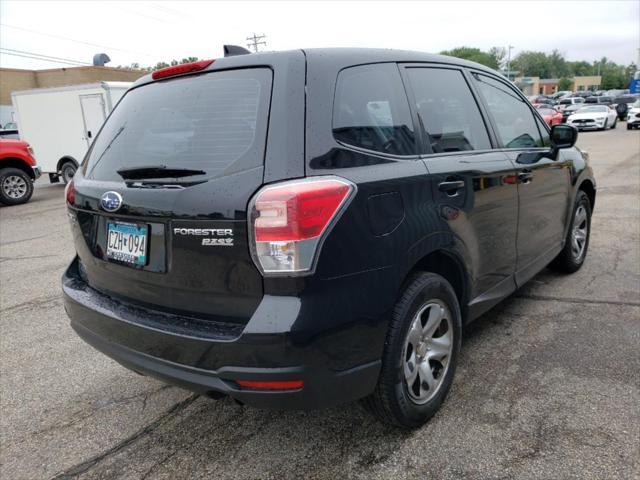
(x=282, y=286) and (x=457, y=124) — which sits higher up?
(x=457, y=124)

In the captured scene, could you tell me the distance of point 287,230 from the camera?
1945 millimetres

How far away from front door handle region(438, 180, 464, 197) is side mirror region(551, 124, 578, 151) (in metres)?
1.70

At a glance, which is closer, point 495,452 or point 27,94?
point 495,452

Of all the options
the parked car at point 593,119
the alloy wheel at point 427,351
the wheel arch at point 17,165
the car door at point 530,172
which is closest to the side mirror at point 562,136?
the car door at point 530,172

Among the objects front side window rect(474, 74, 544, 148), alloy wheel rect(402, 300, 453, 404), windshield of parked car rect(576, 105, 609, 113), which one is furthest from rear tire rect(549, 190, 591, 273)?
windshield of parked car rect(576, 105, 609, 113)

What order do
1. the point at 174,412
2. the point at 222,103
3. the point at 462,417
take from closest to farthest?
the point at 222,103
the point at 462,417
the point at 174,412

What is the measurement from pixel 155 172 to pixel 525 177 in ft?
7.74

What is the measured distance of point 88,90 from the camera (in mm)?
13742

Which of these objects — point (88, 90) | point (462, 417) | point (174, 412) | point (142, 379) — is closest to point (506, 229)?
point (462, 417)

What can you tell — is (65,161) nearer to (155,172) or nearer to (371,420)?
(155,172)

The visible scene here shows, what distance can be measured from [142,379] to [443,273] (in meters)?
1.95

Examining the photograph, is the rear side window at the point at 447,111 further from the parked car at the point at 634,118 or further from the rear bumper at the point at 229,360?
the parked car at the point at 634,118

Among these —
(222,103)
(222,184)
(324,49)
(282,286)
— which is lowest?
(282,286)

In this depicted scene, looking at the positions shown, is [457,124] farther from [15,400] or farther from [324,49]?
[15,400]
